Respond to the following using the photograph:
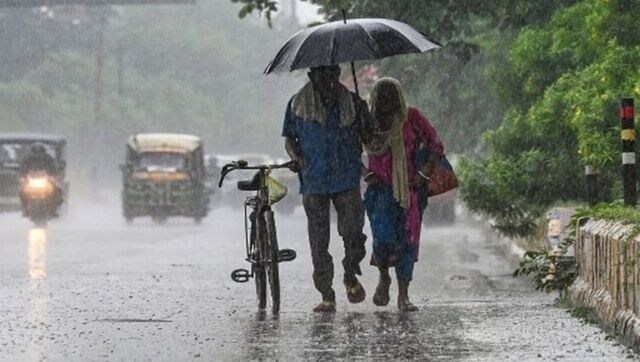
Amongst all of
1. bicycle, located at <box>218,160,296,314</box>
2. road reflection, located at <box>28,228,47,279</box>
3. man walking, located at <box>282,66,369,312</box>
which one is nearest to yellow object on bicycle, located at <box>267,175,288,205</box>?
bicycle, located at <box>218,160,296,314</box>

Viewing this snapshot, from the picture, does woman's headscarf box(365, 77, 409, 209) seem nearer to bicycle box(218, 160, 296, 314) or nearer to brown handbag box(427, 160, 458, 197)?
brown handbag box(427, 160, 458, 197)

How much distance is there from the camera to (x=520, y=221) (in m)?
22.6

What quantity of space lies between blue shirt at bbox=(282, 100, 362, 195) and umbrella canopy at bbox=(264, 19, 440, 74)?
1.31 feet

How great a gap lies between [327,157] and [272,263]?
84 centimetres

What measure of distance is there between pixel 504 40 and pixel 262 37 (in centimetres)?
9526

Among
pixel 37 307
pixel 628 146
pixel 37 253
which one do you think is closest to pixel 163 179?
pixel 37 253

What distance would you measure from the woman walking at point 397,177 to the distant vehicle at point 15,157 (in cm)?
3091

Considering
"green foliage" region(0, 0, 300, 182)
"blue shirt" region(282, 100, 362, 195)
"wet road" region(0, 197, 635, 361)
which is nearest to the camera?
"wet road" region(0, 197, 635, 361)

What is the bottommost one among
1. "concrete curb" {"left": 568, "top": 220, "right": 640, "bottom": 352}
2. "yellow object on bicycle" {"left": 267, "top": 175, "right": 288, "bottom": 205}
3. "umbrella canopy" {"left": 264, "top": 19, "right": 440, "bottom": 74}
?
"concrete curb" {"left": 568, "top": 220, "right": 640, "bottom": 352}

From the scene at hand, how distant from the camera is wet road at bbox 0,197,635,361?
436 inches

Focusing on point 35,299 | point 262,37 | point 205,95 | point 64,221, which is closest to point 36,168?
point 64,221

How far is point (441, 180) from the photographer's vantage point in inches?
571

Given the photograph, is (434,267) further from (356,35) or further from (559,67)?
(356,35)

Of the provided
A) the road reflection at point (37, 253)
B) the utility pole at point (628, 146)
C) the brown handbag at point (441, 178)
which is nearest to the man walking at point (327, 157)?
the brown handbag at point (441, 178)
